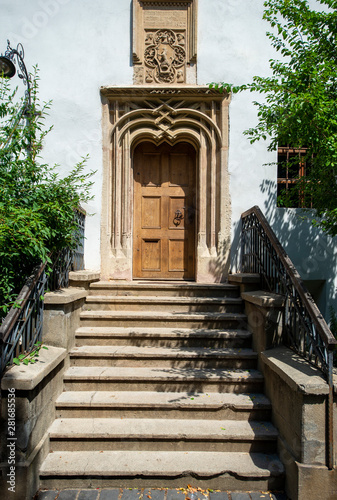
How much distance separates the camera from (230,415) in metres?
3.51

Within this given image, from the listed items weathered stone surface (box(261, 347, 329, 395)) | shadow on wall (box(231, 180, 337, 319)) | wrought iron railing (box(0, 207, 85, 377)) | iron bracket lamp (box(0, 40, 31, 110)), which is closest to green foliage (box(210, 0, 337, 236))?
weathered stone surface (box(261, 347, 329, 395))

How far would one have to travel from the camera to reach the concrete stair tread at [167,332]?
13.9 ft

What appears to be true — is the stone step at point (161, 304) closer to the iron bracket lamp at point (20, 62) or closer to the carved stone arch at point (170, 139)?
the carved stone arch at point (170, 139)

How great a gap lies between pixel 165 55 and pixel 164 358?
4844 millimetres

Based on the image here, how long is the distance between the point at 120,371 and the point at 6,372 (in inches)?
49.7

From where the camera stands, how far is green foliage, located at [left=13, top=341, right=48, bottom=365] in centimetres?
308

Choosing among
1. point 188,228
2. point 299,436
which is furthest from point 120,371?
point 188,228

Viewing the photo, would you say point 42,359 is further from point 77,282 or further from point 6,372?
point 77,282

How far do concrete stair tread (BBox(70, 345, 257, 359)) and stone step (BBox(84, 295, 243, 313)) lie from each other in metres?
0.70

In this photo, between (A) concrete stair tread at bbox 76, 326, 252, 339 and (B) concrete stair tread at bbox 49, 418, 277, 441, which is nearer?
(B) concrete stair tread at bbox 49, 418, 277, 441

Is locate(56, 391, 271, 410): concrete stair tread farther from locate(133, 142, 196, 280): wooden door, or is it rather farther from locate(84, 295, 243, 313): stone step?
locate(133, 142, 196, 280): wooden door

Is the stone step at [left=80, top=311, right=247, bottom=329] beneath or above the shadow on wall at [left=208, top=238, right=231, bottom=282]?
beneath

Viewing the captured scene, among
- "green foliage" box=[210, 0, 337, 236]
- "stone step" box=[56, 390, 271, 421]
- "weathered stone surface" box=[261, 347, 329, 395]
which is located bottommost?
"stone step" box=[56, 390, 271, 421]

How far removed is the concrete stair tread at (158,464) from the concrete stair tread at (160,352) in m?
0.97
